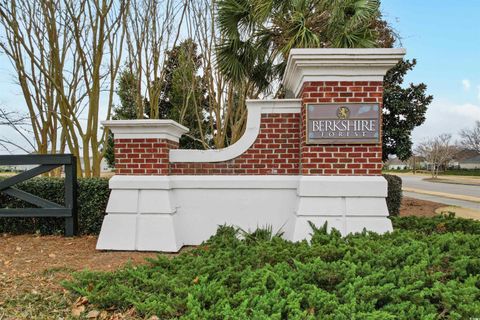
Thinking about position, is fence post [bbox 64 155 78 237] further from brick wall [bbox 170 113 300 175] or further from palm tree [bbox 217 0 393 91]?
palm tree [bbox 217 0 393 91]

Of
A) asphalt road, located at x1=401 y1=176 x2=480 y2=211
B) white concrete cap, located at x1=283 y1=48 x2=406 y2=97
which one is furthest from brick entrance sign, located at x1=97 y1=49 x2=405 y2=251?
asphalt road, located at x1=401 y1=176 x2=480 y2=211

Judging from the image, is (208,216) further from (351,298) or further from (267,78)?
A: (267,78)

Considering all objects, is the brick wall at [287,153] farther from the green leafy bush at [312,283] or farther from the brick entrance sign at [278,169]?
the green leafy bush at [312,283]

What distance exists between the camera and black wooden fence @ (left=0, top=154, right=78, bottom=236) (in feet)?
17.6

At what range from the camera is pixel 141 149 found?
189 inches

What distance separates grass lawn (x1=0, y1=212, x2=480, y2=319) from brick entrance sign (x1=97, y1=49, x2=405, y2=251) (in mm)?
795

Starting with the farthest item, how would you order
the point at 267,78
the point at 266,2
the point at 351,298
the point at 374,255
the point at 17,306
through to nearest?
the point at 267,78, the point at 266,2, the point at 374,255, the point at 17,306, the point at 351,298

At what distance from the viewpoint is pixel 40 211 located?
5340 mm

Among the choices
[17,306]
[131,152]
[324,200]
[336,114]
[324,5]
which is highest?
[324,5]

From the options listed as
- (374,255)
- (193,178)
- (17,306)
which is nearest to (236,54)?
(193,178)

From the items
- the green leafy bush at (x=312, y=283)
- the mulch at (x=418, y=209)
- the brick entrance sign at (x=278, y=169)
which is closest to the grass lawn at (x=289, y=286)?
the green leafy bush at (x=312, y=283)

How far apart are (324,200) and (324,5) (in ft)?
16.9

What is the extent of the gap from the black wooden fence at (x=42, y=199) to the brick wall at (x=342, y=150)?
3617 millimetres

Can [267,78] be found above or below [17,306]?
above
